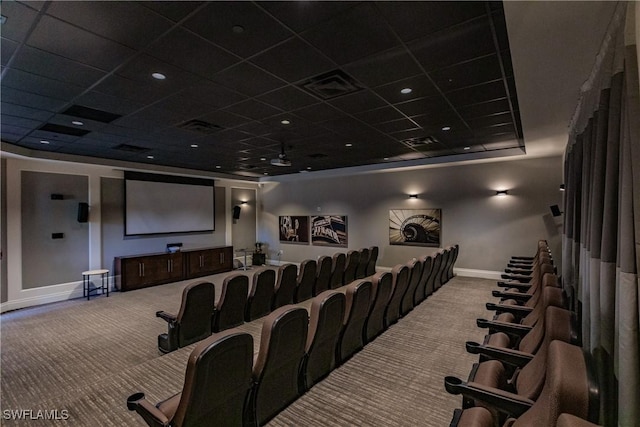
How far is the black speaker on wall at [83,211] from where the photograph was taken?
6.91 m

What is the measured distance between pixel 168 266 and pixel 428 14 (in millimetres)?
8305

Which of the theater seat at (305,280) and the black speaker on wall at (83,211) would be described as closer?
the theater seat at (305,280)

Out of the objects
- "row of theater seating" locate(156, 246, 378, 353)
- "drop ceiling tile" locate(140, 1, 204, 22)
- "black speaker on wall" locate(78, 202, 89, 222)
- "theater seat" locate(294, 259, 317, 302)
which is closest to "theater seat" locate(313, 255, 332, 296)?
"row of theater seating" locate(156, 246, 378, 353)

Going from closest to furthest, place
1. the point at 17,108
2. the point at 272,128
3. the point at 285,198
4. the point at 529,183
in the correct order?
the point at 17,108 < the point at 272,128 < the point at 529,183 < the point at 285,198

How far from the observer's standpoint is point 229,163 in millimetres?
A: 8266

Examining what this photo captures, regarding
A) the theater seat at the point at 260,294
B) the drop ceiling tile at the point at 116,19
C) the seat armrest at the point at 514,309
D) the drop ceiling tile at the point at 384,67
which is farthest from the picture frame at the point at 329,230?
the drop ceiling tile at the point at 116,19

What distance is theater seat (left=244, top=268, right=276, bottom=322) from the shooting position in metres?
4.50

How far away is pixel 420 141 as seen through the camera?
241 inches

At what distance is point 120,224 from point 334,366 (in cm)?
725

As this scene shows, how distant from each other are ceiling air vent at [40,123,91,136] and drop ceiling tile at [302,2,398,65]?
470 cm

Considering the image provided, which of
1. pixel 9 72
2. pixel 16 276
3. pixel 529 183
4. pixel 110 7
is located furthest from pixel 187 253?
pixel 529 183

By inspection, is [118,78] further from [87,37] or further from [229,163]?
[229,163]

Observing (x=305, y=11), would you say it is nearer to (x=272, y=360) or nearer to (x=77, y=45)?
(x=77, y=45)

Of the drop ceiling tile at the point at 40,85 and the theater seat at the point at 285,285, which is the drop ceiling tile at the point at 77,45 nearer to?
the drop ceiling tile at the point at 40,85
